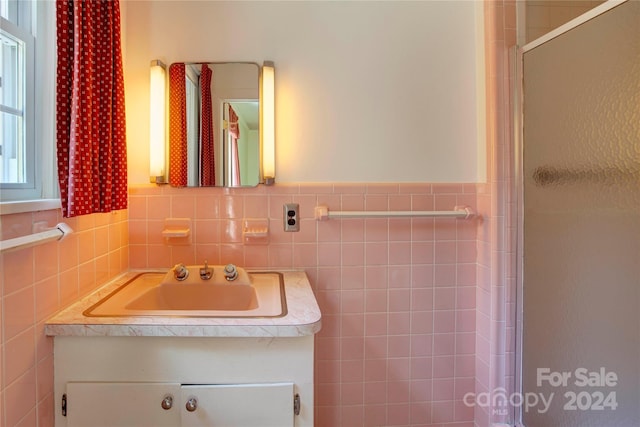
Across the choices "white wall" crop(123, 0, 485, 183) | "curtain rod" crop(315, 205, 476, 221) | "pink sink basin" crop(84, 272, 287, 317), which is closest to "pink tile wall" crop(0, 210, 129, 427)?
"pink sink basin" crop(84, 272, 287, 317)

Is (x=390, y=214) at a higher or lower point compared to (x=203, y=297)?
higher

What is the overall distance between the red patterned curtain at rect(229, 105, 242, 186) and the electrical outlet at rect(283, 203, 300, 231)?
223mm

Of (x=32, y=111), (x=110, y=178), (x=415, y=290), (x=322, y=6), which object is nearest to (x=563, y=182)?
(x=415, y=290)

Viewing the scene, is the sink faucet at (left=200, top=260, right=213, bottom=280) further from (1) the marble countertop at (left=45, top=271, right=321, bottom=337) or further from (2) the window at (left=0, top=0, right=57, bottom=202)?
(2) the window at (left=0, top=0, right=57, bottom=202)

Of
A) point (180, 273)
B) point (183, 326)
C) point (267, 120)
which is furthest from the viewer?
point (267, 120)

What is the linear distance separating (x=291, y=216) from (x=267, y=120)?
408 millimetres

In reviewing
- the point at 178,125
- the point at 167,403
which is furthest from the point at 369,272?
the point at 178,125

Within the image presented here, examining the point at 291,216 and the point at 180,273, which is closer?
the point at 180,273

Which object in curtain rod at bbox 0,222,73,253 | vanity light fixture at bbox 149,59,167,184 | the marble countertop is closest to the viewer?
curtain rod at bbox 0,222,73,253

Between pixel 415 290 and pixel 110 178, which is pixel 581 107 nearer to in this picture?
pixel 415 290

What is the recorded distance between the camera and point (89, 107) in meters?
1.09

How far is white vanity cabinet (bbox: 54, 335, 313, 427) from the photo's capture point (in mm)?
1025

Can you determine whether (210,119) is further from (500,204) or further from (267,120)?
(500,204)

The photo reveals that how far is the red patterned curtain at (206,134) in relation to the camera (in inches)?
60.1
